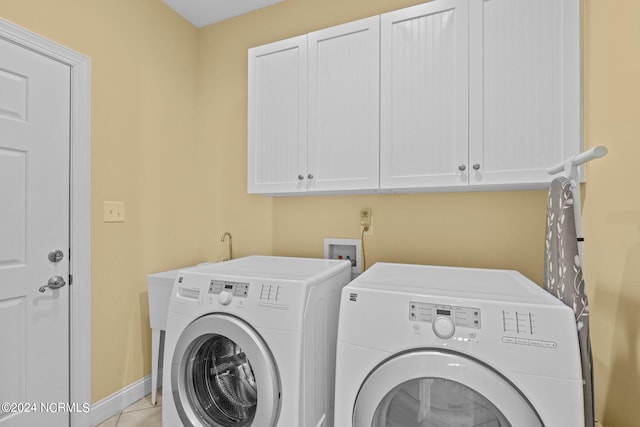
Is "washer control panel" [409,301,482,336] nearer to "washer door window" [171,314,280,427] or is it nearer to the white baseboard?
"washer door window" [171,314,280,427]

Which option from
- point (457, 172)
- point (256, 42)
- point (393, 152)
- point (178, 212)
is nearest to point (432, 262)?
point (457, 172)

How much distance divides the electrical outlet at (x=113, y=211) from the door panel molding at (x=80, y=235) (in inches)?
4.4

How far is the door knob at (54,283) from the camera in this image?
1.51m

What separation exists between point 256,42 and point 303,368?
225 centimetres

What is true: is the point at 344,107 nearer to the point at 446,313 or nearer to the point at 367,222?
the point at 367,222

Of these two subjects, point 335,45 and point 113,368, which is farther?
point 113,368

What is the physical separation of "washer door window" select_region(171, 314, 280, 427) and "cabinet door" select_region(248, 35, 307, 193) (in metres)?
0.87

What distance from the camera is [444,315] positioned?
970 millimetres

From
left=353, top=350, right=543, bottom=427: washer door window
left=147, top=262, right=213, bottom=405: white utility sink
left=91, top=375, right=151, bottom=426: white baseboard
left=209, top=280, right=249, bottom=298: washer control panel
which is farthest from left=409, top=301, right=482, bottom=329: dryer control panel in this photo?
left=91, top=375, right=151, bottom=426: white baseboard

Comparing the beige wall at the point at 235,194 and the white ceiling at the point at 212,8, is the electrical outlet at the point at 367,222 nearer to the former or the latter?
the beige wall at the point at 235,194

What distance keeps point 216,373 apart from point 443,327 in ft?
3.48

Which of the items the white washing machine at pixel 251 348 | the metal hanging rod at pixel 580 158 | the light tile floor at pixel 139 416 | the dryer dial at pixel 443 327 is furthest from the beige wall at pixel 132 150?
the metal hanging rod at pixel 580 158

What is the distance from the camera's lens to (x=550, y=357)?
2.81 feet

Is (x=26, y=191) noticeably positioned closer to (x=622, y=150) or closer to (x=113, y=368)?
(x=113, y=368)
